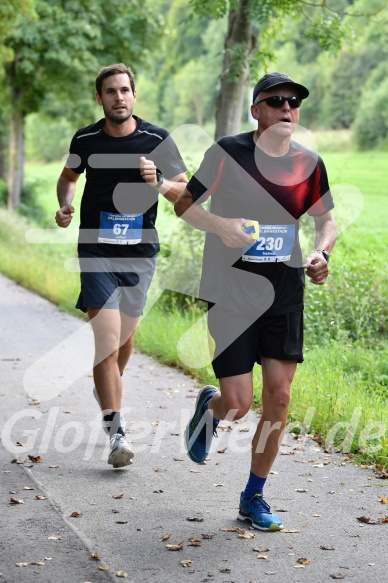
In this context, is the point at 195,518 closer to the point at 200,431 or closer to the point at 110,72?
the point at 200,431

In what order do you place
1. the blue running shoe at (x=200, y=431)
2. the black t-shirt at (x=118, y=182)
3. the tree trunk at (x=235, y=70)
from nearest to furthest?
the blue running shoe at (x=200, y=431) → the black t-shirt at (x=118, y=182) → the tree trunk at (x=235, y=70)

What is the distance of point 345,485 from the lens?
6.14 meters

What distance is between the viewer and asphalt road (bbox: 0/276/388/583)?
471 cm

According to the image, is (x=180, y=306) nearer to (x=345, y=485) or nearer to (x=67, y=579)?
(x=345, y=485)

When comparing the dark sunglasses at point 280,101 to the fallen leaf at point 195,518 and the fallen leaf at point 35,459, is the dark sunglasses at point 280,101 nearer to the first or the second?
the fallen leaf at point 195,518

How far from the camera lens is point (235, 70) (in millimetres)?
11812

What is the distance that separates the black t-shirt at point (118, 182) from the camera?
6641 mm

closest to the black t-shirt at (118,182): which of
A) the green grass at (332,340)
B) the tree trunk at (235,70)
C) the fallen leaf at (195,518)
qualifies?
the green grass at (332,340)

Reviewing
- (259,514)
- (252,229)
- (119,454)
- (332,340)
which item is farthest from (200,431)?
(332,340)

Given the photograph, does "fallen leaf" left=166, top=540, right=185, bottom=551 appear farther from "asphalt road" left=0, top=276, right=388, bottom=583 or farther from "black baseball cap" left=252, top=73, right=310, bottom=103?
"black baseball cap" left=252, top=73, right=310, bottom=103

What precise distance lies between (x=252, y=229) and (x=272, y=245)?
19 centimetres

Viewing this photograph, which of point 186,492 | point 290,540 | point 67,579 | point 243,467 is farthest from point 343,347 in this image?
point 67,579

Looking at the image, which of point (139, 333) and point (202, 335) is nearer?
point (202, 335)

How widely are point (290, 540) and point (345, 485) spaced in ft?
3.53
